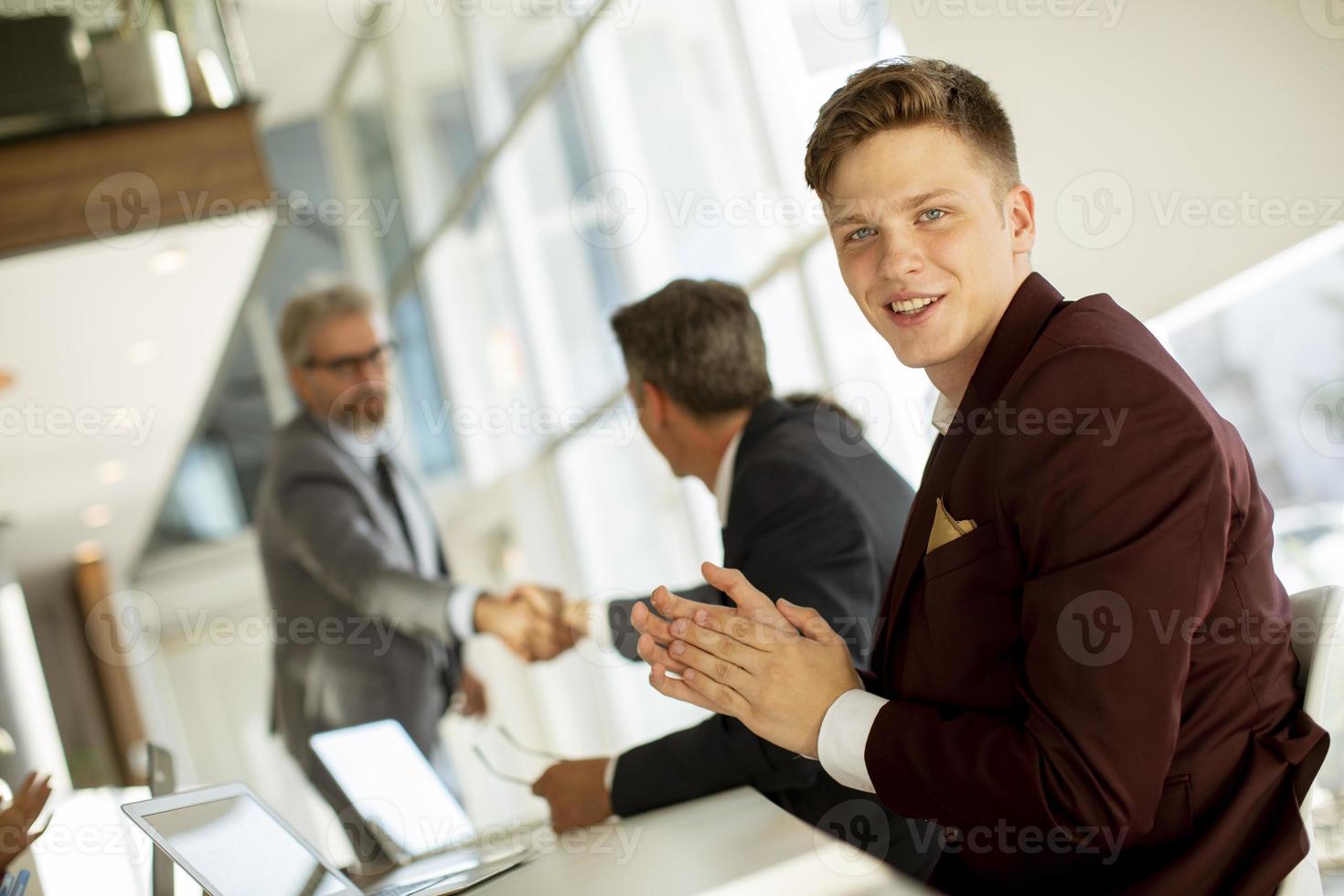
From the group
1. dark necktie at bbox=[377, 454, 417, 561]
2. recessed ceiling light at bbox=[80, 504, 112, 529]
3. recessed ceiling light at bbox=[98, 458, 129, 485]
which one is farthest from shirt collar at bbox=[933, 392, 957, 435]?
recessed ceiling light at bbox=[80, 504, 112, 529]

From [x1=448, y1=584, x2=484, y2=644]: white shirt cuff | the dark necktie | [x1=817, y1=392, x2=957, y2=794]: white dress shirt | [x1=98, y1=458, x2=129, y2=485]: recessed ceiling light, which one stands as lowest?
[x1=817, y1=392, x2=957, y2=794]: white dress shirt

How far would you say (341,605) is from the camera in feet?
10.6


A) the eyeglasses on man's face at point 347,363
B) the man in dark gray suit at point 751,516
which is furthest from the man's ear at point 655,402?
the eyeglasses on man's face at point 347,363

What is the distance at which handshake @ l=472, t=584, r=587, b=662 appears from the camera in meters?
2.85

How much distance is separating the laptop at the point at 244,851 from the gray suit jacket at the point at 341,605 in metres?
1.39

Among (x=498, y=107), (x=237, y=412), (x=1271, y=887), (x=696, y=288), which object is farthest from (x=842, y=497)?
(x=237, y=412)

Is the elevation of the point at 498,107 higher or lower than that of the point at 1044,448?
higher

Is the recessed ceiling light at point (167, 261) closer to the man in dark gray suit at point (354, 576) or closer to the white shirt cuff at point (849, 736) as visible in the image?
the man in dark gray suit at point (354, 576)

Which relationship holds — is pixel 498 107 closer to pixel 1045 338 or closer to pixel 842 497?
pixel 842 497

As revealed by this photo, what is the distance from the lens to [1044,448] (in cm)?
109

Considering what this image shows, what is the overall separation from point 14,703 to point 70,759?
294 cm

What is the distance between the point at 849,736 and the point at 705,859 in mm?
186

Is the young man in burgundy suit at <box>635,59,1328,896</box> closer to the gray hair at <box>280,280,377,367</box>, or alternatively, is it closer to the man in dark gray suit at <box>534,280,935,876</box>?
the man in dark gray suit at <box>534,280,935,876</box>

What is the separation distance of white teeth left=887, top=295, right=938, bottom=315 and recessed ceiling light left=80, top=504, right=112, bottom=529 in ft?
21.3
